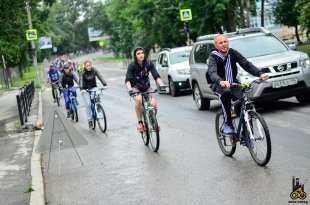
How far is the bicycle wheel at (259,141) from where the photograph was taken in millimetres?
7242

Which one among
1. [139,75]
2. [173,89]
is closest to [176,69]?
[173,89]

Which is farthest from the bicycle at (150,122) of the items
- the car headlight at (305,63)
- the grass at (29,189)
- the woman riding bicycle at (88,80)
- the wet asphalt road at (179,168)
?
the car headlight at (305,63)

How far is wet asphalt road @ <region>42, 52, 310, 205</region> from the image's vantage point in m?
6.53

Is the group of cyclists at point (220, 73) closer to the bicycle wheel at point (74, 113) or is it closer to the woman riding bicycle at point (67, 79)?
the bicycle wheel at point (74, 113)

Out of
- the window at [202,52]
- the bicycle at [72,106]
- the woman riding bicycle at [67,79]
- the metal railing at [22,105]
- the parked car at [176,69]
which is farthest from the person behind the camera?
the parked car at [176,69]

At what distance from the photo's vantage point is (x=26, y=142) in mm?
12906

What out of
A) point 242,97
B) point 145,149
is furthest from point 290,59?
point 242,97

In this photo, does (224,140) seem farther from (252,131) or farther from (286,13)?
(286,13)

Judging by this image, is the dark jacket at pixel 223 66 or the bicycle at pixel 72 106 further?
the bicycle at pixel 72 106

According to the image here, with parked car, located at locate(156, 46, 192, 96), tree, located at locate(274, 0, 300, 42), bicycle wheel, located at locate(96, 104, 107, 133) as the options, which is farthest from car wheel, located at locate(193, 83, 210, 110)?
tree, located at locate(274, 0, 300, 42)

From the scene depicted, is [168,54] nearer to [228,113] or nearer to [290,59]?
[290,59]

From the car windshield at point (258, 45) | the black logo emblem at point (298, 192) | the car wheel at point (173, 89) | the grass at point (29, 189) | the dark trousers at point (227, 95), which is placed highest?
the car windshield at point (258, 45)

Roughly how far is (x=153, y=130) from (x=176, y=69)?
12.0m

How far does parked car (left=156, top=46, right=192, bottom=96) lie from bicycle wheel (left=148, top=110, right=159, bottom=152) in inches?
447
